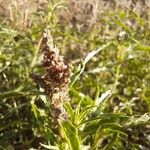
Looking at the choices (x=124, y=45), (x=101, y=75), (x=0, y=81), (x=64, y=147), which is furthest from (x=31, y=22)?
(x=64, y=147)

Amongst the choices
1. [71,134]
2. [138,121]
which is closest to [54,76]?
[71,134]

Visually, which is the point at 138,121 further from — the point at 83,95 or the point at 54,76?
the point at 83,95

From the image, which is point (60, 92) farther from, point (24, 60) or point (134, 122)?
point (24, 60)

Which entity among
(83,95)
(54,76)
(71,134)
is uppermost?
(54,76)

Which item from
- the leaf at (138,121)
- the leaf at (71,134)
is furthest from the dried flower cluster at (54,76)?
the leaf at (138,121)

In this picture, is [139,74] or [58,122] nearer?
[58,122]

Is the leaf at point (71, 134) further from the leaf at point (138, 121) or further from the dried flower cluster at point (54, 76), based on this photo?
the leaf at point (138, 121)

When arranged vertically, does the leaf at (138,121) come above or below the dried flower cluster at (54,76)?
below
